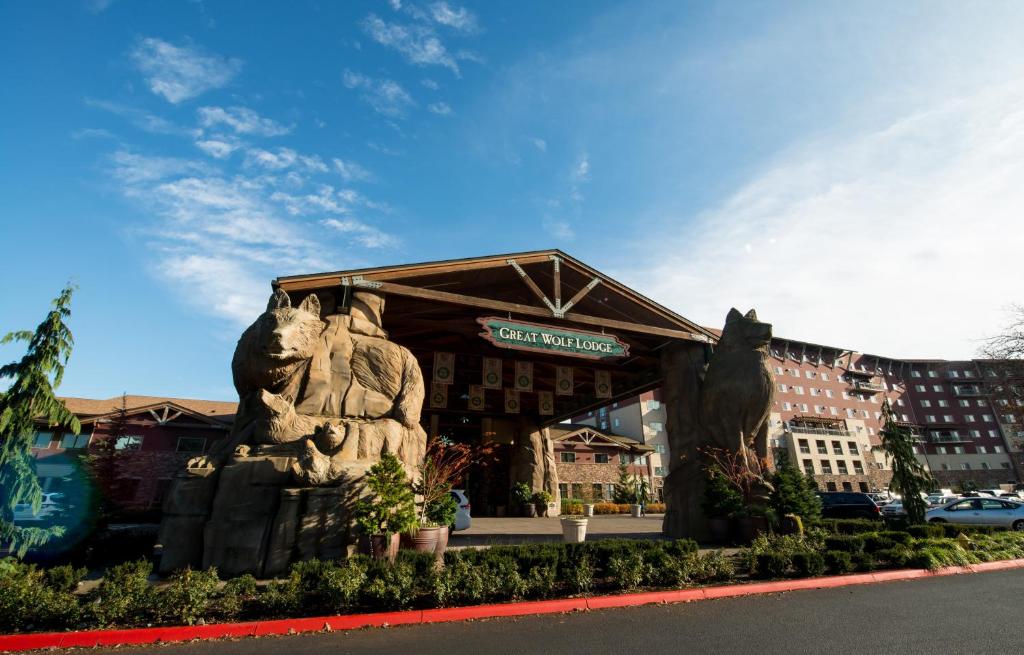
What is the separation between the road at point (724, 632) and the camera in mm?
4910

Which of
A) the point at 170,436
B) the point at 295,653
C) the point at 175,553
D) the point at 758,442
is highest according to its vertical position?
the point at 170,436

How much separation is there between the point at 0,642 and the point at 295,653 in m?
2.97

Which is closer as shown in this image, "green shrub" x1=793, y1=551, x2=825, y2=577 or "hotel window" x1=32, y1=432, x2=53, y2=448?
"green shrub" x1=793, y1=551, x2=825, y2=577

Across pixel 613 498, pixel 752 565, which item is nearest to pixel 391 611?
pixel 752 565

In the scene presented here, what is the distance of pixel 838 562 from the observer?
8.37m

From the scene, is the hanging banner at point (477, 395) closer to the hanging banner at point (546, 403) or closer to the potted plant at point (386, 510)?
the hanging banner at point (546, 403)

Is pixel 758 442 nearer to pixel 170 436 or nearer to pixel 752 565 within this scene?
pixel 752 565

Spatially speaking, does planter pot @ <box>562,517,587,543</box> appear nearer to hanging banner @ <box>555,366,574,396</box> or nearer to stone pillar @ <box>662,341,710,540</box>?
stone pillar @ <box>662,341,710,540</box>

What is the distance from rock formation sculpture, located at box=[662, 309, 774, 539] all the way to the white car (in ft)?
36.1

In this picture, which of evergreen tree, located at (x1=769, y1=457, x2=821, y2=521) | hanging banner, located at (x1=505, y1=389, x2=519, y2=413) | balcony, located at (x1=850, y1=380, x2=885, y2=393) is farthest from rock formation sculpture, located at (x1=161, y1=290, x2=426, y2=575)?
balcony, located at (x1=850, y1=380, x2=885, y2=393)

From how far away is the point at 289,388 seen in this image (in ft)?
31.6

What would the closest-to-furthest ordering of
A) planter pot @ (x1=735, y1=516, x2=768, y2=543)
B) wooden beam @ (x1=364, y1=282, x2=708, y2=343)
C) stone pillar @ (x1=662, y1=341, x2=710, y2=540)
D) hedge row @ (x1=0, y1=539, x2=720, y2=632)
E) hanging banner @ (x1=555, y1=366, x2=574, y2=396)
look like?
hedge row @ (x1=0, y1=539, x2=720, y2=632) < planter pot @ (x1=735, y1=516, x2=768, y2=543) < wooden beam @ (x1=364, y1=282, x2=708, y2=343) < stone pillar @ (x1=662, y1=341, x2=710, y2=540) < hanging banner @ (x1=555, y1=366, x2=574, y2=396)

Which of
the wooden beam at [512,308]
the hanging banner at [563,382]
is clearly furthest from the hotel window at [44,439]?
the hanging banner at [563,382]

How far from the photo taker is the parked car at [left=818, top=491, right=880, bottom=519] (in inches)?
763
